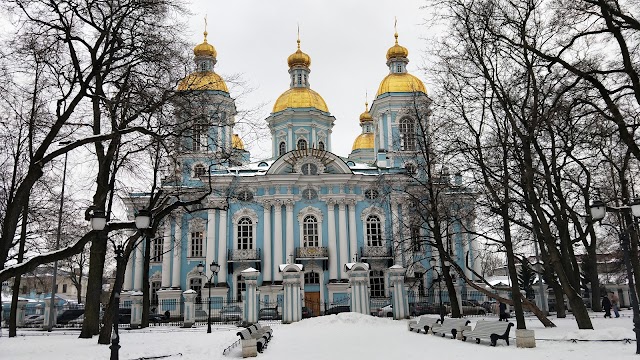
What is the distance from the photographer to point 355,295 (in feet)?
81.5

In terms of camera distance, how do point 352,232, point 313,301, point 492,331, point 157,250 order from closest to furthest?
1. point 492,331
2. point 313,301
3. point 352,232
4. point 157,250

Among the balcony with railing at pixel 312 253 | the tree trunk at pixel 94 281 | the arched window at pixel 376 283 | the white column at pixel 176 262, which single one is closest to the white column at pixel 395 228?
the arched window at pixel 376 283

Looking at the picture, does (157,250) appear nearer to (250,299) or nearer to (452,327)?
(250,299)

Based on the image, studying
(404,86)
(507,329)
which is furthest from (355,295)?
(404,86)

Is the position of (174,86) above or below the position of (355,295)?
above

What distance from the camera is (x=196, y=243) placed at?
36.1m

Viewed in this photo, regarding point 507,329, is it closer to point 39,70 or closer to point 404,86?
point 39,70

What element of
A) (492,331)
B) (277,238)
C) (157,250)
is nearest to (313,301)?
(277,238)

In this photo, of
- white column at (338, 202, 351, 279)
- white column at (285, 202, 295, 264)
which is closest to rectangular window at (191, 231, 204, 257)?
white column at (285, 202, 295, 264)

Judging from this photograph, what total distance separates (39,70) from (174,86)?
300 cm

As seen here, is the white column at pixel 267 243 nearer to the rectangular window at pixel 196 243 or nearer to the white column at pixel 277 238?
the white column at pixel 277 238

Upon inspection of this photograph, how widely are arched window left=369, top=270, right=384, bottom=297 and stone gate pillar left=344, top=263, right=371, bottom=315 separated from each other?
369 inches

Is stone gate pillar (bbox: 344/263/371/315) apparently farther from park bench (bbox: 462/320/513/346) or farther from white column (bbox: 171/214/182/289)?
white column (bbox: 171/214/182/289)

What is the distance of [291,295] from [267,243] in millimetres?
11155
